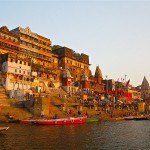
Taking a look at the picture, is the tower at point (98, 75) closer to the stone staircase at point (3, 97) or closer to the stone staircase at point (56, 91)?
the stone staircase at point (56, 91)

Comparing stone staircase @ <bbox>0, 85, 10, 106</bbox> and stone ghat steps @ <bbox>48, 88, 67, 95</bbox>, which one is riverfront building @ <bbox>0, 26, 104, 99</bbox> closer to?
stone ghat steps @ <bbox>48, 88, 67, 95</bbox>

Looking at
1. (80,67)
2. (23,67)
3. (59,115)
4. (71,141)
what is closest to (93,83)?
(80,67)

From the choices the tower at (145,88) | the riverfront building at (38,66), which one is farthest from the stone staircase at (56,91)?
the tower at (145,88)

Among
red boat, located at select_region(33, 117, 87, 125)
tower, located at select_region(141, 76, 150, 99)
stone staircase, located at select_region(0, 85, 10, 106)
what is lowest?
red boat, located at select_region(33, 117, 87, 125)

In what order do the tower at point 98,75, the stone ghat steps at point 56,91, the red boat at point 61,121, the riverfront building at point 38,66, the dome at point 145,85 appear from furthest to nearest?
1. the dome at point 145,85
2. the tower at point 98,75
3. the stone ghat steps at point 56,91
4. the riverfront building at point 38,66
5. the red boat at point 61,121

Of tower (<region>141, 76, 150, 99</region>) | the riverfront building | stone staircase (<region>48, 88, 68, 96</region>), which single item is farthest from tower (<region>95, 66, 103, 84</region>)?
tower (<region>141, 76, 150, 99</region>)

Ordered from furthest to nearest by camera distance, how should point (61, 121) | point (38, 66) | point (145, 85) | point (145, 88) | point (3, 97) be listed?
point (145, 85) < point (145, 88) < point (38, 66) < point (3, 97) < point (61, 121)

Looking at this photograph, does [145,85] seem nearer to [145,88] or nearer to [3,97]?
[145,88]

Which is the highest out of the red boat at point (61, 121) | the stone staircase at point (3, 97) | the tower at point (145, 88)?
the tower at point (145, 88)

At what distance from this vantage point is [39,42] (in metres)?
80.1

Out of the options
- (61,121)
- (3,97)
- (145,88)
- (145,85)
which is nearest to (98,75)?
(3,97)

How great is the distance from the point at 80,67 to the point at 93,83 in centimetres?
802

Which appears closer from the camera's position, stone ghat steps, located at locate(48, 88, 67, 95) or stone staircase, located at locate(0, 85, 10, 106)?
stone staircase, located at locate(0, 85, 10, 106)

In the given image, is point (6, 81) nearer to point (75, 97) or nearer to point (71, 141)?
point (75, 97)
